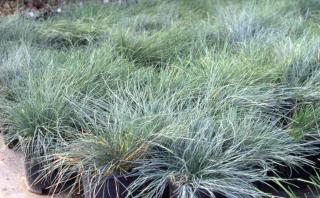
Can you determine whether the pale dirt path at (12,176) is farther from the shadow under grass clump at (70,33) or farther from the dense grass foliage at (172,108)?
the shadow under grass clump at (70,33)

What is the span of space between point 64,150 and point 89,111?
1.07 ft

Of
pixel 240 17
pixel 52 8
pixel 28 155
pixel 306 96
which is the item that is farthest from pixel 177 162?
pixel 52 8

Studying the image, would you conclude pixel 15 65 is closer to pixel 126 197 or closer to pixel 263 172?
pixel 126 197

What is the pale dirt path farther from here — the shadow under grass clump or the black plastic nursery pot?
the shadow under grass clump

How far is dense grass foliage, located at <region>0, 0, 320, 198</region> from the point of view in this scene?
8.46 feet

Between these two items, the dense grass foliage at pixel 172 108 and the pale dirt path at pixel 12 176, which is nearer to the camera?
the dense grass foliage at pixel 172 108

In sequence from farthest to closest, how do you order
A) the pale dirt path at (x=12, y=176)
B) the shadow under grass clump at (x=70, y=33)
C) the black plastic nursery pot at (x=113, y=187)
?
the shadow under grass clump at (x=70, y=33) < the pale dirt path at (x=12, y=176) < the black plastic nursery pot at (x=113, y=187)

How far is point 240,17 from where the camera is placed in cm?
532

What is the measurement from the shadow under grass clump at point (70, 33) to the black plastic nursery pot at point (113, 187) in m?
2.68

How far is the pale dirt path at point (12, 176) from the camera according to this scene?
9.94ft

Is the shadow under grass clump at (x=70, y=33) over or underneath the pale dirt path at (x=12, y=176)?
over

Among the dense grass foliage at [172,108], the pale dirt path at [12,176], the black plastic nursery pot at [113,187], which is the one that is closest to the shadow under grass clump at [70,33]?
the dense grass foliage at [172,108]

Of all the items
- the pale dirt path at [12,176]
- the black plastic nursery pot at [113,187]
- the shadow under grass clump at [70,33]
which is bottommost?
the pale dirt path at [12,176]

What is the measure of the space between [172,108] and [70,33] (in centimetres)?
261
